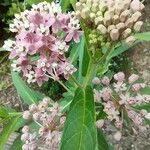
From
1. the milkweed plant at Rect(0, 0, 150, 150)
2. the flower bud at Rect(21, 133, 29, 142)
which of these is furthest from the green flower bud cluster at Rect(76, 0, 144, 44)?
the flower bud at Rect(21, 133, 29, 142)

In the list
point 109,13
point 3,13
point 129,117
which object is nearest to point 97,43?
point 109,13

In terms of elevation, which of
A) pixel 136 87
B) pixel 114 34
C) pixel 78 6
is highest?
pixel 78 6

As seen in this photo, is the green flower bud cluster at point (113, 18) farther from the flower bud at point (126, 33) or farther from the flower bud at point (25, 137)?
the flower bud at point (25, 137)

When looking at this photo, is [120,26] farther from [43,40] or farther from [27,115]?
[27,115]

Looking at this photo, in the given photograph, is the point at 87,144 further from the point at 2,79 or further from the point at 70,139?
the point at 2,79

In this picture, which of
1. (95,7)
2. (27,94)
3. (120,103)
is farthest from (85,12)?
(27,94)

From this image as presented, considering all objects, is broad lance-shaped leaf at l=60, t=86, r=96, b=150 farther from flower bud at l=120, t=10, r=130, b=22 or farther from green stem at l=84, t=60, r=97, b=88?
flower bud at l=120, t=10, r=130, b=22
